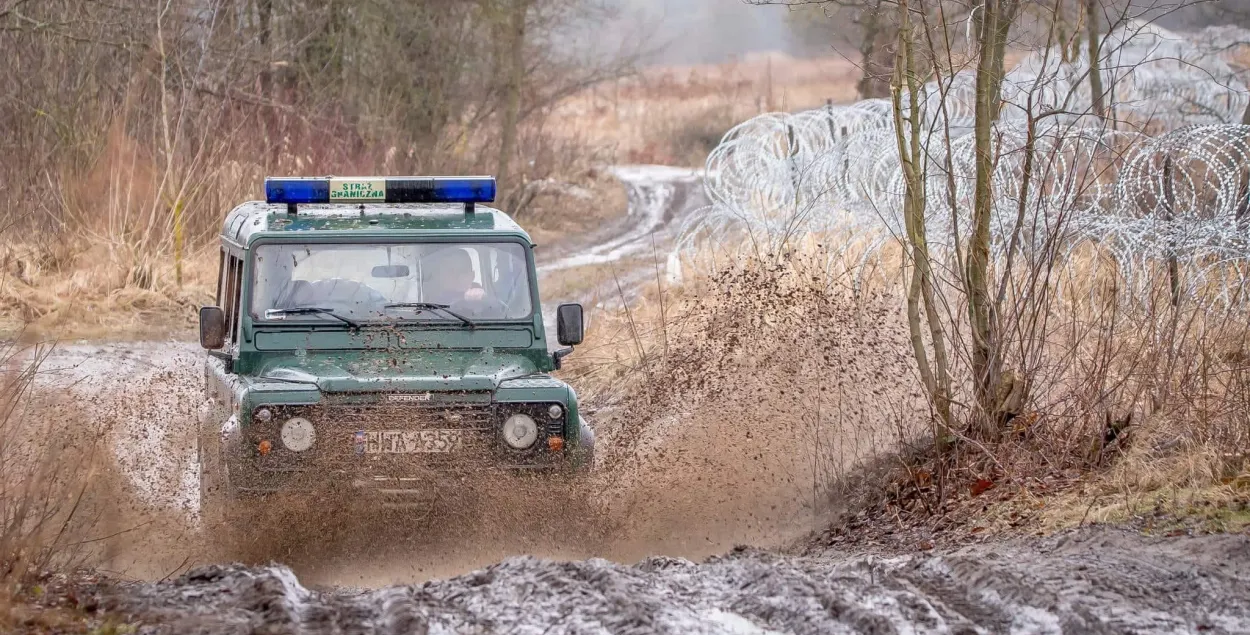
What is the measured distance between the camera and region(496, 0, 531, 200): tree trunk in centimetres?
2470

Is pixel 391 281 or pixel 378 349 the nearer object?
pixel 378 349

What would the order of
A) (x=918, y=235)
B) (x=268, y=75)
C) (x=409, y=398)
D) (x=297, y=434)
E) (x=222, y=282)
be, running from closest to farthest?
(x=297, y=434) → (x=409, y=398) → (x=918, y=235) → (x=222, y=282) → (x=268, y=75)

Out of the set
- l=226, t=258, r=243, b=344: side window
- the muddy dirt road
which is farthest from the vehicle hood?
the muddy dirt road

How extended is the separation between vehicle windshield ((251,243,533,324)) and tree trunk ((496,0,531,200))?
18.5 m

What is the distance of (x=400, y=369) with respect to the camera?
6195mm

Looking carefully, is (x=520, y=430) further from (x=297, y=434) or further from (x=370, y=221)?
(x=370, y=221)

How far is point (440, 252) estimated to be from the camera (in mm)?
6648

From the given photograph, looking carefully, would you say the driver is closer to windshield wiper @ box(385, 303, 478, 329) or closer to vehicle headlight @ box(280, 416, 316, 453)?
windshield wiper @ box(385, 303, 478, 329)

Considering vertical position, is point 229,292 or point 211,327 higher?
→ point 229,292

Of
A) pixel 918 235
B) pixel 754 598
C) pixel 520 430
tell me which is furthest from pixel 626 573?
pixel 918 235

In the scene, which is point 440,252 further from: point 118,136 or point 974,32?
point 118,136

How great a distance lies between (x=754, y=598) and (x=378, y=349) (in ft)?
8.65

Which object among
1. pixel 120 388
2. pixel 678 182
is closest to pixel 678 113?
pixel 678 182

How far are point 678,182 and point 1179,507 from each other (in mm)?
28543
